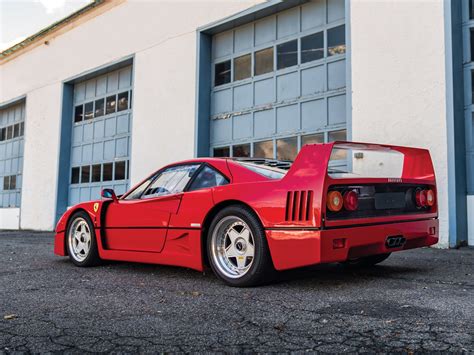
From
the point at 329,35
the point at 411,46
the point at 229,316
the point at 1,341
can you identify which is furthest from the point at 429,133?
the point at 1,341

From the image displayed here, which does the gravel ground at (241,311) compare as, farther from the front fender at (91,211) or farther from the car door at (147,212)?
the front fender at (91,211)

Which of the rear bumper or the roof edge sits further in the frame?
the roof edge

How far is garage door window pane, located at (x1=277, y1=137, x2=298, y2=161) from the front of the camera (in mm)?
9086

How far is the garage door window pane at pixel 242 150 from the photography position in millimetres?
9945

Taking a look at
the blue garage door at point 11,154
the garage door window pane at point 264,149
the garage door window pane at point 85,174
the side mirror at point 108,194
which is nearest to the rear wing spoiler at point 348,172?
the side mirror at point 108,194

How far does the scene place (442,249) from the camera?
252 inches

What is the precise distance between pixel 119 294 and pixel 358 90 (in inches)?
225

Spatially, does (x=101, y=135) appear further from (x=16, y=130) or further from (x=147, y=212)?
(x=147, y=212)

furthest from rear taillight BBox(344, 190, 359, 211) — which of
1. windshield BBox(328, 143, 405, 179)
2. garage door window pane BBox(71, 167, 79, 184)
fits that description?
garage door window pane BBox(71, 167, 79, 184)

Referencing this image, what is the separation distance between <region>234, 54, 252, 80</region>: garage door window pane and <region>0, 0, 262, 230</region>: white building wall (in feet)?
3.25

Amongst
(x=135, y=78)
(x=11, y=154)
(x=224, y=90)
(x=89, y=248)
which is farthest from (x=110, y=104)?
(x=89, y=248)

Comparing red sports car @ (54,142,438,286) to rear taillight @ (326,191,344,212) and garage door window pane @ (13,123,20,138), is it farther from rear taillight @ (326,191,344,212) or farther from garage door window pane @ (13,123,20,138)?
garage door window pane @ (13,123,20,138)

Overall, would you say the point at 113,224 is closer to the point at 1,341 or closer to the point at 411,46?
the point at 1,341

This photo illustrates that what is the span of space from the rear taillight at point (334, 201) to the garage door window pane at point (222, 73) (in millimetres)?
7573
